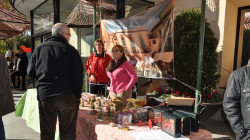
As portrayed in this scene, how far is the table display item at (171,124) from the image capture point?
165cm

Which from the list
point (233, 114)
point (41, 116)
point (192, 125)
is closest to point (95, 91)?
point (41, 116)

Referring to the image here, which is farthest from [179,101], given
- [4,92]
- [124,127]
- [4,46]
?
[4,46]

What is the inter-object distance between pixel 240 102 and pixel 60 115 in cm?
184

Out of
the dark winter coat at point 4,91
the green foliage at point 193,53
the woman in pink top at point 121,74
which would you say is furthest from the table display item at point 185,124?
the green foliage at point 193,53

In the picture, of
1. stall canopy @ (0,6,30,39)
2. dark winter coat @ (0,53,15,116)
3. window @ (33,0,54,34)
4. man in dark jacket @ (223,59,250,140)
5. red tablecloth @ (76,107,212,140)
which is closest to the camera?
man in dark jacket @ (223,59,250,140)

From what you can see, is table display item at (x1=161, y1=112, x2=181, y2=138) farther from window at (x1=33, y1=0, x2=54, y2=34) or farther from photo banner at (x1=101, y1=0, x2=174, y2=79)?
window at (x1=33, y1=0, x2=54, y2=34)

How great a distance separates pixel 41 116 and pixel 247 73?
7.09ft

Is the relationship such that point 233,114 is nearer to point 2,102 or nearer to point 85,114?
point 85,114

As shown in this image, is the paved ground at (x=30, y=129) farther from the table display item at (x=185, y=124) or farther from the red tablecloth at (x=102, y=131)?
A: the table display item at (x=185, y=124)

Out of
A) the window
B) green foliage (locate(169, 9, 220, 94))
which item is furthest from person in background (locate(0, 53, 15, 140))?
the window

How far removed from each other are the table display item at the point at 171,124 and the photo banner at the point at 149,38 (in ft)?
4.51

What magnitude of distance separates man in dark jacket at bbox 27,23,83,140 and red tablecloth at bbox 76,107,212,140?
0.64 feet

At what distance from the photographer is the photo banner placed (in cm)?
301

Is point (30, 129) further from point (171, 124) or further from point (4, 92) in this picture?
point (171, 124)
